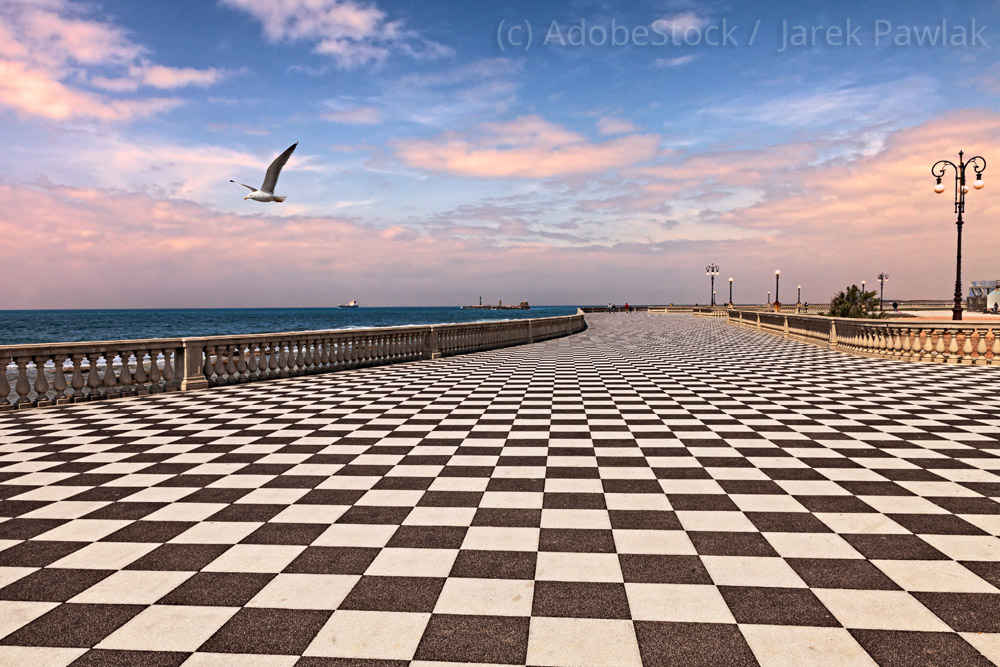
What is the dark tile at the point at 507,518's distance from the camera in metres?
4.06

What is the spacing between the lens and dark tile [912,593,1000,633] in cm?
272

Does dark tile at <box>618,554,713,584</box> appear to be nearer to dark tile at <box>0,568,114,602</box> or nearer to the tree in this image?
dark tile at <box>0,568,114,602</box>

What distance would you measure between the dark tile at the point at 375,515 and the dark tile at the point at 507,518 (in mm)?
532

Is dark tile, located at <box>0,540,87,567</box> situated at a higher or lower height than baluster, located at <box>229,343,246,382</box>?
lower

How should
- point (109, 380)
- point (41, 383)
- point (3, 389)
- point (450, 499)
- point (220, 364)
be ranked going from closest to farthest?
point (450, 499), point (3, 389), point (41, 383), point (109, 380), point (220, 364)

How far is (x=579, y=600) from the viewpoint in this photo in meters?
2.99

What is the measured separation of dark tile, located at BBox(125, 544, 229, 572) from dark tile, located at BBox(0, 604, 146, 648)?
0.46 metres

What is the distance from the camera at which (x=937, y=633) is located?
8.71ft

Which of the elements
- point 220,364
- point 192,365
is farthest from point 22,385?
point 220,364

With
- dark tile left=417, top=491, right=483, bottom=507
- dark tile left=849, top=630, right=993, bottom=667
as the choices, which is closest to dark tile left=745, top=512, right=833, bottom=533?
dark tile left=849, top=630, right=993, bottom=667

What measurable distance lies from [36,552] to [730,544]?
13.9 feet

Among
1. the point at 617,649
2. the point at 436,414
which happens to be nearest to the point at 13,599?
the point at 617,649

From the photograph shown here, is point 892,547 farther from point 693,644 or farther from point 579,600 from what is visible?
point 579,600

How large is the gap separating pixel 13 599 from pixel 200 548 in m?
0.90
